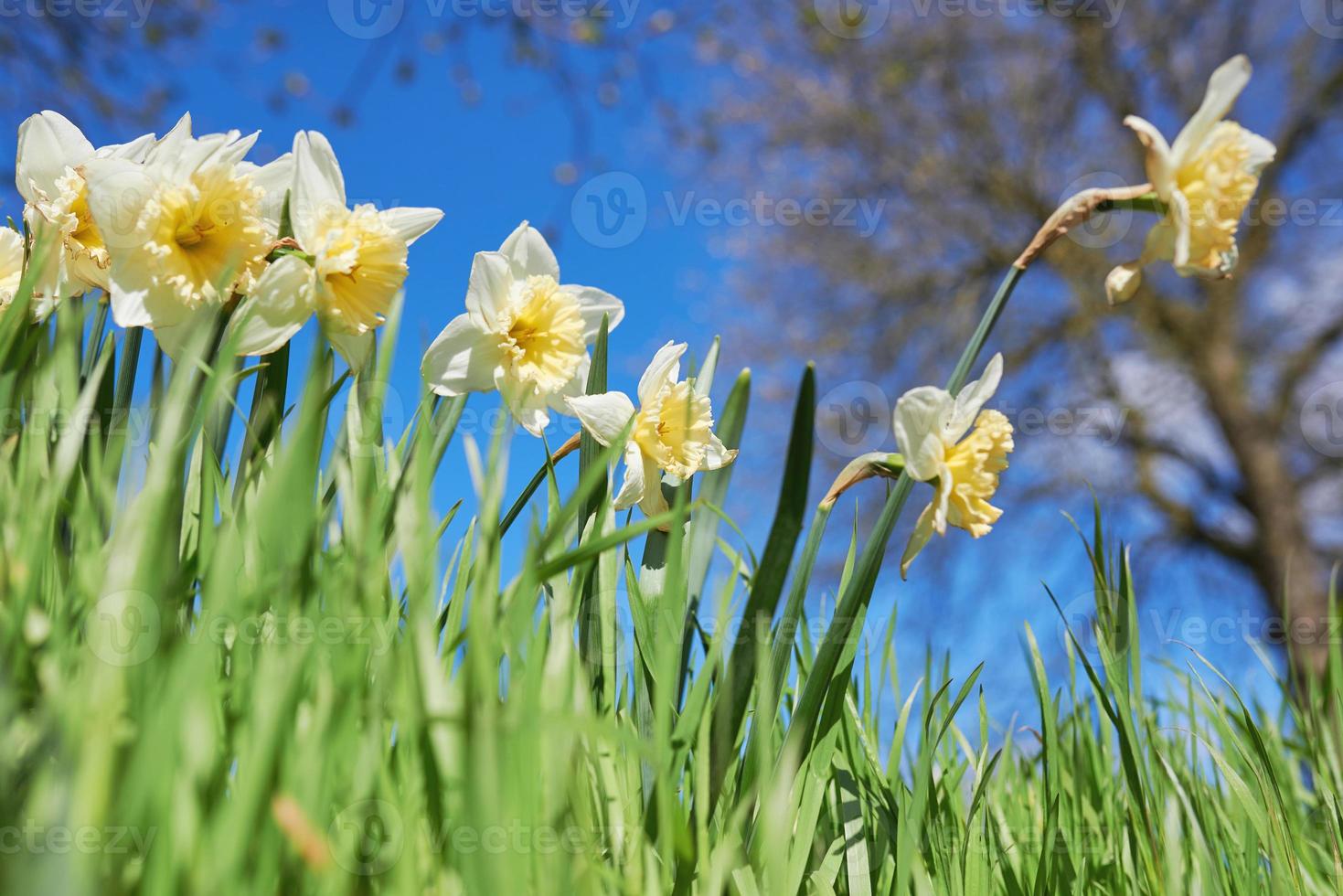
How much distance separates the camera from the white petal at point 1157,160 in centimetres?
74

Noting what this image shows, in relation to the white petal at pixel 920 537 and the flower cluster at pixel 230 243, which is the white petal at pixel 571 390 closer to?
the flower cluster at pixel 230 243

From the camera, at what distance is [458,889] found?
517 millimetres

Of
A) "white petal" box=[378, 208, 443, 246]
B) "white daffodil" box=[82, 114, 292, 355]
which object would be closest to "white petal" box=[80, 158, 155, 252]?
"white daffodil" box=[82, 114, 292, 355]

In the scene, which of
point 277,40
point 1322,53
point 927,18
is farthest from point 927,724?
point 1322,53

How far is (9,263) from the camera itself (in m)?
1.00

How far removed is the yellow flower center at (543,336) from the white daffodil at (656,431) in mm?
53

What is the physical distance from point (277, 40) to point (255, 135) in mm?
4542

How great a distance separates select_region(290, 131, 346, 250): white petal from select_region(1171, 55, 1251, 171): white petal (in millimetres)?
721

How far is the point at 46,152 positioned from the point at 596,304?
561mm

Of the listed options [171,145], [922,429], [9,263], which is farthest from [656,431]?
[9,263]

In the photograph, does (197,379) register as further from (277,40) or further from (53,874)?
(277,40)

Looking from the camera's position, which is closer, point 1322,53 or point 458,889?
point 458,889

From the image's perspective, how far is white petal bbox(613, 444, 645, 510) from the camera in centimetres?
85

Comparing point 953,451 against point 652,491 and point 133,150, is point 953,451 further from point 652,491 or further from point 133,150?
point 133,150
